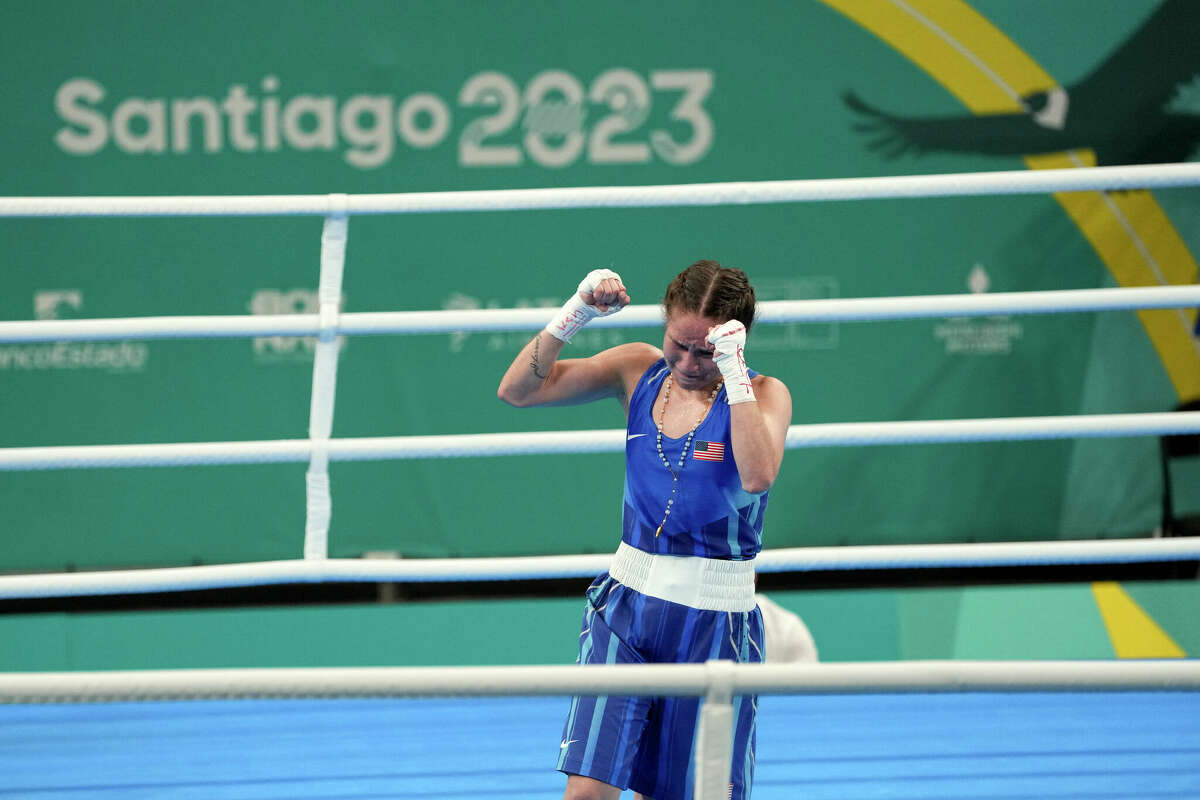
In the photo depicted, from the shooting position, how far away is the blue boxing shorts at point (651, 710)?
1.91 m

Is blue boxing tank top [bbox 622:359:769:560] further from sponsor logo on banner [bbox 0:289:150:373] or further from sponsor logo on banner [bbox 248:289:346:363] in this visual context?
sponsor logo on banner [bbox 0:289:150:373]

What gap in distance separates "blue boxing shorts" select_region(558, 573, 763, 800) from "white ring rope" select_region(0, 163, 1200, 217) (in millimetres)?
1110

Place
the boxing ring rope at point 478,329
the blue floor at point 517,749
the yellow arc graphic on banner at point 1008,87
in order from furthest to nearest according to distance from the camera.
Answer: the yellow arc graphic on banner at point 1008,87 < the boxing ring rope at point 478,329 < the blue floor at point 517,749

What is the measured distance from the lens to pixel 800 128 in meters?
4.22

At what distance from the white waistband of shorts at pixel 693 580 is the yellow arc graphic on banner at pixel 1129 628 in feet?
7.48

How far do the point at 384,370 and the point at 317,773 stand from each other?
5.84 feet

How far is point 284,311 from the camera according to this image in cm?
419

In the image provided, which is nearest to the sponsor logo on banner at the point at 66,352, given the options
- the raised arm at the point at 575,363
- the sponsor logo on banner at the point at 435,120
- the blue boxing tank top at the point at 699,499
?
the sponsor logo on banner at the point at 435,120

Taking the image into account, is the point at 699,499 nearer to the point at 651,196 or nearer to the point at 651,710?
the point at 651,710

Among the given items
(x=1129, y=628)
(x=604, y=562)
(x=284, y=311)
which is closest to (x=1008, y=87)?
(x=1129, y=628)

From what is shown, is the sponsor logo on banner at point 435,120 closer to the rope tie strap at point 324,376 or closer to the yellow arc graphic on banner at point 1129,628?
the rope tie strap at point 324,376

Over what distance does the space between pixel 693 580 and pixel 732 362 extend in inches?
14.6

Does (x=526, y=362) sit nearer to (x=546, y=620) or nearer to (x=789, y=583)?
(x=546, y=620)

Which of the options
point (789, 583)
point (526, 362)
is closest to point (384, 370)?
point (789, 583)
